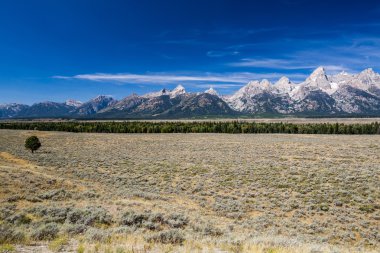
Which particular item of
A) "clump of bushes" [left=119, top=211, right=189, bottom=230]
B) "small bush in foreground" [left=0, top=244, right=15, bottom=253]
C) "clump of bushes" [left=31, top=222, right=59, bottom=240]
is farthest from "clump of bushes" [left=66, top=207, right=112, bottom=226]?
"small bush in foreground" [left=0, top=244, right=15, bottom=253]

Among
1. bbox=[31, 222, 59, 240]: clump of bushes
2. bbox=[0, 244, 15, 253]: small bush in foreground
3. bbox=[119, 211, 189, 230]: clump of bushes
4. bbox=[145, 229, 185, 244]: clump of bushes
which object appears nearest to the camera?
bbox=[0, 244, 15, 253]: small bush in foreground

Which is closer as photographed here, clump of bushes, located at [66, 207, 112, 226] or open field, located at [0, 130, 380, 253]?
open field, located at [0, 130, 380, 253]

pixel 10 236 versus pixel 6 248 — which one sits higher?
pixel 6 248

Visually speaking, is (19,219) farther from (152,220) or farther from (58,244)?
(152,220)

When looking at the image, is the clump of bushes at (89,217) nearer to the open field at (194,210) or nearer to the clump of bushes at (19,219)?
the open field at (194,210)

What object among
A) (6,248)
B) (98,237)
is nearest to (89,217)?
(98,237)

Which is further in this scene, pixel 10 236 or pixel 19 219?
pixel 19 219

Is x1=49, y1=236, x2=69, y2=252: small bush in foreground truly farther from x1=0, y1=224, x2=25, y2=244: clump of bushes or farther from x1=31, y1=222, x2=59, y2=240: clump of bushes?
x1=0, y1=224, x2=25, y2=244: clump of bushes

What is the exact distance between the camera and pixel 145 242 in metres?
10.3

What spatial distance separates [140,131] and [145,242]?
129m

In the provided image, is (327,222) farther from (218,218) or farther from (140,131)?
(140,131)

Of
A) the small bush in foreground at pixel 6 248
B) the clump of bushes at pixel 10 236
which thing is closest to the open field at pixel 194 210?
the clump of bushes at pixel 10 236

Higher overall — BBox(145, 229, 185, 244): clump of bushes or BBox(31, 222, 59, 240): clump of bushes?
BBox(31, 222, 59, 240): clump of bushes

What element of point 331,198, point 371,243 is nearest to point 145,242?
point 371,243
